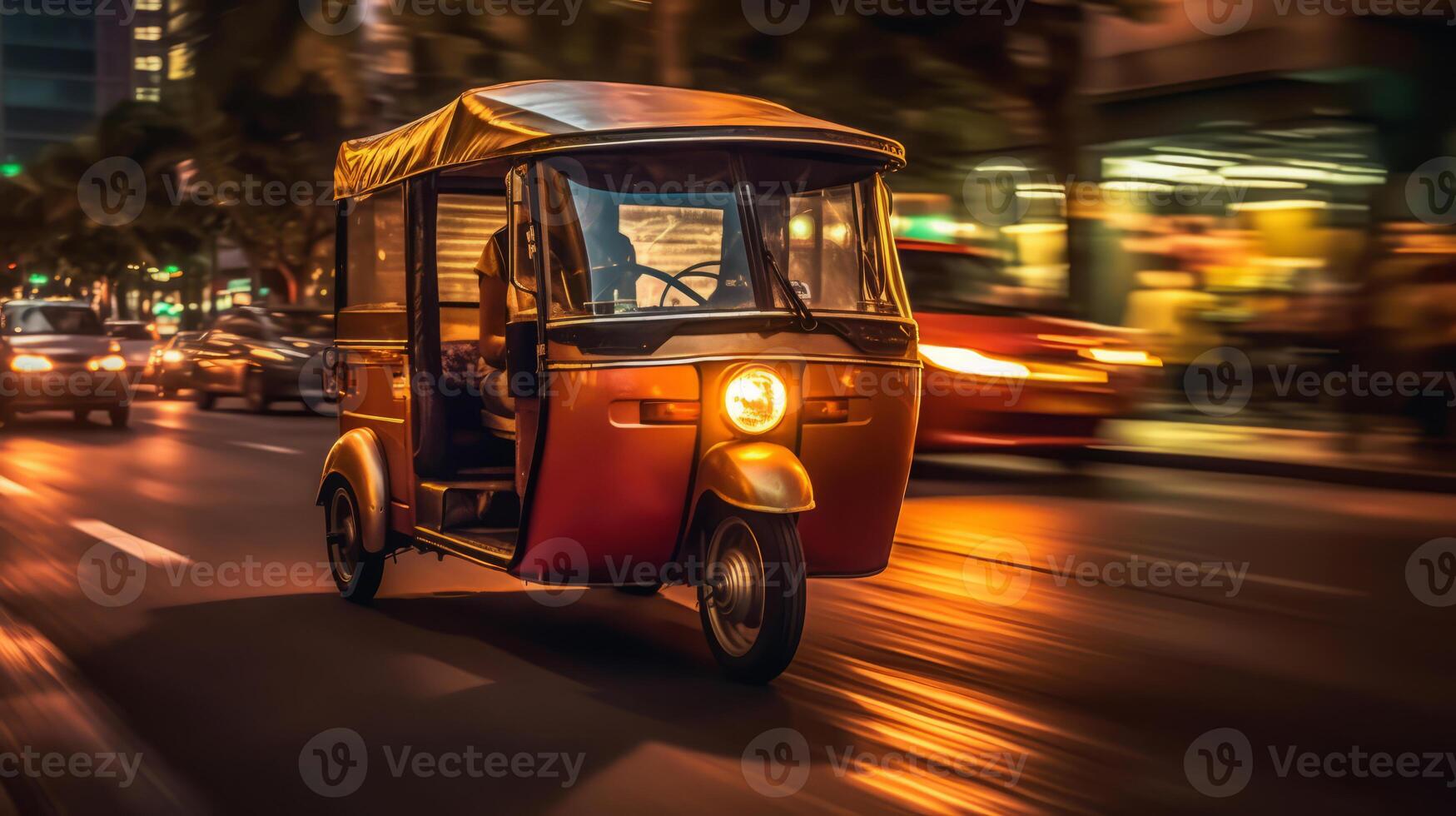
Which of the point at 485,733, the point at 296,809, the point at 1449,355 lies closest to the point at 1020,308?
the point at 1449,355

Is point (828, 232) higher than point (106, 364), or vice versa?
point (828, 232)

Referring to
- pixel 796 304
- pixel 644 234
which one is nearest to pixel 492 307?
pixel 644 234

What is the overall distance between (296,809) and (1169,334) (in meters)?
20.4

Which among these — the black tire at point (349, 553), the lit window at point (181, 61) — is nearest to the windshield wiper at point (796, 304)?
the black tire at point (349, 553)

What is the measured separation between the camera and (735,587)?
6.66m

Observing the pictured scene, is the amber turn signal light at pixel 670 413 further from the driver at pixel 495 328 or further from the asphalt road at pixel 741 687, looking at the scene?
the driver at pixel 495 328

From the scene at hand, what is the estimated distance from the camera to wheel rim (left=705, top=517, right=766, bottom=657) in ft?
21.4

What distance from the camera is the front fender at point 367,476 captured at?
8.32 m

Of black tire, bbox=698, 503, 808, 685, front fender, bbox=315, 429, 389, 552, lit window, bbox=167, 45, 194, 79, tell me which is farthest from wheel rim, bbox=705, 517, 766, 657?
lit window, bbox=167, 45, 194, 79

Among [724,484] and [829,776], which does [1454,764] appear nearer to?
[829,776]

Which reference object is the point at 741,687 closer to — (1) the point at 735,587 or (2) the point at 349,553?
(1) the point at 735,587

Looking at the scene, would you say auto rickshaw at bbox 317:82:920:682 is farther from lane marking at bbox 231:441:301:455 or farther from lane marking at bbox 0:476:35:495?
lane marking at bbox 231:441:301:455

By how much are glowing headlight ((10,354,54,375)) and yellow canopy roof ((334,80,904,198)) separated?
16.2 metres

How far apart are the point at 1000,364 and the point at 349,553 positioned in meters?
6.82
